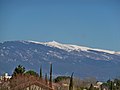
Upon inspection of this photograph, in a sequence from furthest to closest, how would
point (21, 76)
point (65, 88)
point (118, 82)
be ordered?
1. point (118, 82)
2. point (65, 88)
3. point (21, 76)

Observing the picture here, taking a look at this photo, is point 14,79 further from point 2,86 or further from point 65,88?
point 65,88

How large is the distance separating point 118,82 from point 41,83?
2831 centimetres

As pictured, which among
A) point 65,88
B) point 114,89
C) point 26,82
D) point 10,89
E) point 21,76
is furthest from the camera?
point 114,89

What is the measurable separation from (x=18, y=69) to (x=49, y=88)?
1078 cm

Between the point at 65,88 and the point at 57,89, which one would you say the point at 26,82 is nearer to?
the point at 57,89

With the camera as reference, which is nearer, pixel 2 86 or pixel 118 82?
pixel 2 86

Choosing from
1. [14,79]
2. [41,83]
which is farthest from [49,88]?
[14,79]

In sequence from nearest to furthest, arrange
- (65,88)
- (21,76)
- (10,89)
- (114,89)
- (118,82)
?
(10,89) → (21,76) → (65,88) → (114,89) → (118,82)

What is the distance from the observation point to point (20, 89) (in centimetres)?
4462

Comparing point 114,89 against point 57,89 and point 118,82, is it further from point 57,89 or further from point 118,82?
point 57,89

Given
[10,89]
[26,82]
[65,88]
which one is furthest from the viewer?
[65,88]

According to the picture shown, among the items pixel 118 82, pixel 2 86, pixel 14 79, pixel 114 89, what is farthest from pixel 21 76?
pixel 118 82

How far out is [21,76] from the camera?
50938mm

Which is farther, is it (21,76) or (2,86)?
(21,76)
